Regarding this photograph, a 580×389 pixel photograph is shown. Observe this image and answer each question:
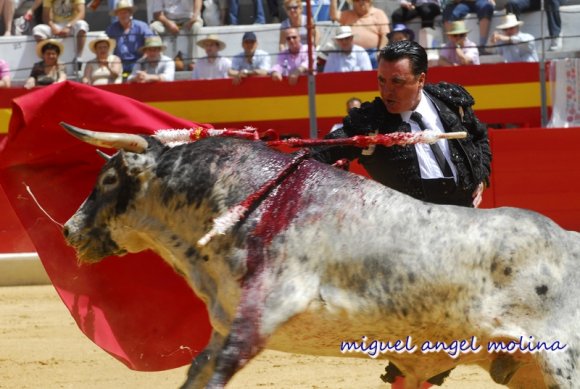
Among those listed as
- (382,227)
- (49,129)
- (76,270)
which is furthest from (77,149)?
(382,227)

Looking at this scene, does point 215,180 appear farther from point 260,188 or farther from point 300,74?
point 300,74

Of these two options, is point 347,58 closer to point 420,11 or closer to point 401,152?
point 420,11

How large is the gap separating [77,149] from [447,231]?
5.52ft

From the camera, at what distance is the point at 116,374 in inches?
212

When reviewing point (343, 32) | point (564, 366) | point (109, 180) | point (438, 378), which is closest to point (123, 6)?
point (343, 32)

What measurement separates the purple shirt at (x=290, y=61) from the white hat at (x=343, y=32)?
284 mm

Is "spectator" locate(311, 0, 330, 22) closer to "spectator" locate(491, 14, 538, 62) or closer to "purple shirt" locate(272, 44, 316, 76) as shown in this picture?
"purple shirt" locate(272, 44, 316, 76)

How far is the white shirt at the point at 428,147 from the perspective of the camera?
3.84 meters

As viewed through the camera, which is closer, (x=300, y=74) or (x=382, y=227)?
(x=382, y=227)

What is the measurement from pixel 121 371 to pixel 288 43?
4055mm

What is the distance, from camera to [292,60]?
890 cm

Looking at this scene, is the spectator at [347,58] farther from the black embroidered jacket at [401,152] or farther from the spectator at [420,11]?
the black embroidered jacket at [401,152]

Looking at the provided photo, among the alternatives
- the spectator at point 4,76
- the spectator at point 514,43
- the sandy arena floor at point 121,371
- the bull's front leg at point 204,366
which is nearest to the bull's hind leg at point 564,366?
the bull's front leg at point 204,366

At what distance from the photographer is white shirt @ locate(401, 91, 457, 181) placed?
384 cm
